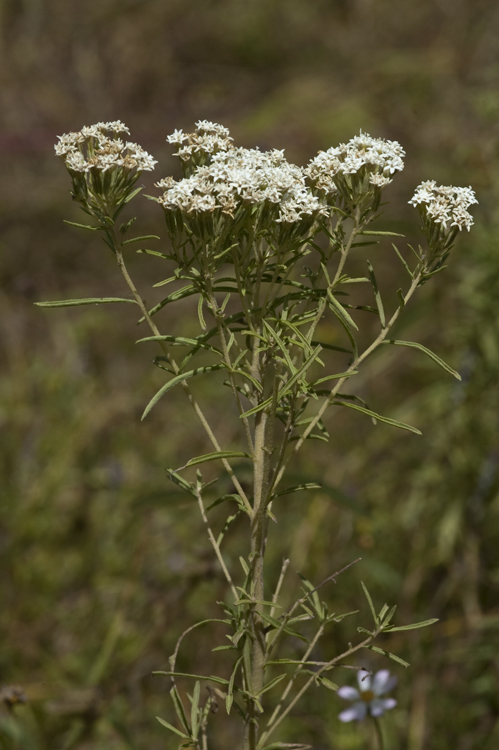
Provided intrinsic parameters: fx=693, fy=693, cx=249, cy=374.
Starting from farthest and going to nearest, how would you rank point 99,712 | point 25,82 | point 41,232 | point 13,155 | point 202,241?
point 25,82
point 13,155
point 41,232
point 99,712
point 202,241

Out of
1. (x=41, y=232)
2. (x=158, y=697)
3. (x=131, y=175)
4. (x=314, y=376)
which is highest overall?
(x=41, y=232)

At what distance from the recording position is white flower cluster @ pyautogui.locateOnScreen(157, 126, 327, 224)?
4.58ft

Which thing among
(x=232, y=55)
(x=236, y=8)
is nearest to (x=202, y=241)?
(x=232, y=55)

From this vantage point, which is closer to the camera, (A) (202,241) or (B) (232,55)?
(A) (202,241)

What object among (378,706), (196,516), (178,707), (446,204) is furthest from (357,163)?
(196,516)

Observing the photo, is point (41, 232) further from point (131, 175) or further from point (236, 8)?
point (131, 175)

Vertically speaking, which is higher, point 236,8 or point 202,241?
point 236,8

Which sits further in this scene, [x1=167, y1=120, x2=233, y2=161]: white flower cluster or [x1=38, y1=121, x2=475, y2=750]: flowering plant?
[x1=167, y1=120, x2=233, y2=161]: white flower cluster

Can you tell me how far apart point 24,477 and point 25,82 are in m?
8.08

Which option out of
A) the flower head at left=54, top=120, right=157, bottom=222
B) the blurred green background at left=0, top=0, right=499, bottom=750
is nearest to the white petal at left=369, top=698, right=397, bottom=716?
the blurred green background at left=0, top=0, right=499, bottom=750

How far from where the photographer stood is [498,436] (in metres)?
3.56

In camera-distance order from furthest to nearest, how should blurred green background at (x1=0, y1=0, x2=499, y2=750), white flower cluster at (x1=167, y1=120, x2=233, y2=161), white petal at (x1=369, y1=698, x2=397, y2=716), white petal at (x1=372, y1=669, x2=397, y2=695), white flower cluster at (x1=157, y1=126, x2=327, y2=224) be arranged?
blurred green background at (x1=0, y1=0, x2=499, y2=750) → white petal at (x1=372, y1=669, x2=397, y2=695) → white petal at (x1=369, y1=698, x2=397, y2=716) → white flower cluster at (x1=167, y1=120, x2=233, y2=161) → white flower cluster at (x1=157, y1=126, x2=327, y2=224)

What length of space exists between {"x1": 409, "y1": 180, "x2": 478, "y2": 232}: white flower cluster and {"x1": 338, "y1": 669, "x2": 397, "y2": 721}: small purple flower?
1574 millimetres

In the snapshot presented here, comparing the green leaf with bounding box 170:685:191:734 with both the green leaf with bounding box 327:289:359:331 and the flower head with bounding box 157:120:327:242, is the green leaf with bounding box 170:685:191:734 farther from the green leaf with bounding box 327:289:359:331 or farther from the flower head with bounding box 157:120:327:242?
the flower head with bounding box 157:120:327:242
